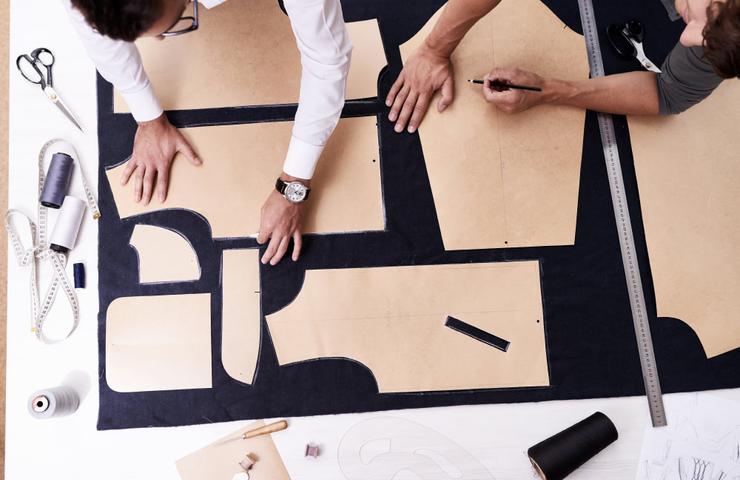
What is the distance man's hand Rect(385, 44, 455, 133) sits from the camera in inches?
65.4

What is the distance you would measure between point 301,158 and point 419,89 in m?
0.47

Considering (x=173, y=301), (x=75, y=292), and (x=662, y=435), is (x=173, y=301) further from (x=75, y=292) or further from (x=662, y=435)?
(x=662, y=435)

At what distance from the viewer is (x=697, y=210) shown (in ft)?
5.41

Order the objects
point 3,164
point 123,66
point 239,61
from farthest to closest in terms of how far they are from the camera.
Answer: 1. point 3,164
2. point 239,61
3. point 123,66

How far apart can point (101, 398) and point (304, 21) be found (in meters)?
1.16

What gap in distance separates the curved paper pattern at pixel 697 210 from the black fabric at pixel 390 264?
0.12 ft

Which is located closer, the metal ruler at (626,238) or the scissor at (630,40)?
the metal ruler at (626,238)

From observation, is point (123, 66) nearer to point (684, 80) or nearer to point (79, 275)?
point (79, 275)

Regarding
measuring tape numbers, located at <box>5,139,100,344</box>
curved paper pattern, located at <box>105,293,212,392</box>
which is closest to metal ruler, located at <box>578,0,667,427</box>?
curved paper pattern, located at <box>105,293,212,392</box>

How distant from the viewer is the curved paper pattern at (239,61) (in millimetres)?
1688

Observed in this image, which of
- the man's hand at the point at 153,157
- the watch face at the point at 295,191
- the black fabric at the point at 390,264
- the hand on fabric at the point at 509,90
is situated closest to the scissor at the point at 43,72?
the black fabric at the point at 390,264

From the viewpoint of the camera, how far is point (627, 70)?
68.7 inches

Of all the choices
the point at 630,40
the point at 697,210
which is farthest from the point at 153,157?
the point at 697,210

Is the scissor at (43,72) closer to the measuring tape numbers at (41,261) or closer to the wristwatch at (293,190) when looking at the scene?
the measuring tape numbers at (41,261)
